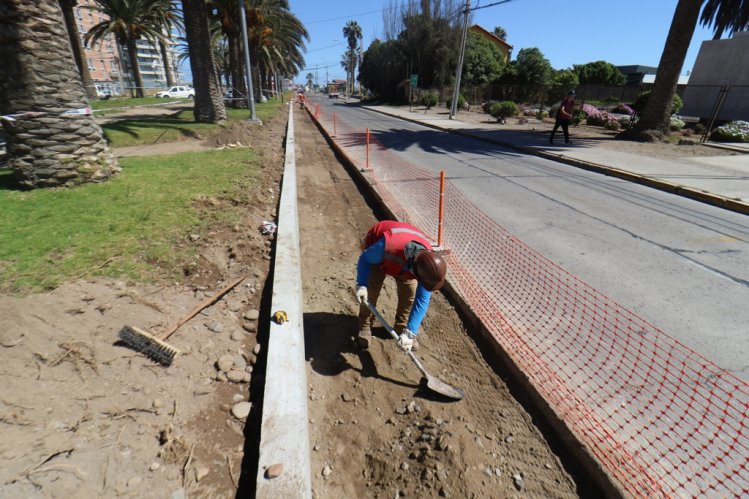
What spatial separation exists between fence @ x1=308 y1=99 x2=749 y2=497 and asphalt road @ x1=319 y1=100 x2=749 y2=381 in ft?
1.21

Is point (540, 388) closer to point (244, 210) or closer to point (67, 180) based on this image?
point (244, 210)

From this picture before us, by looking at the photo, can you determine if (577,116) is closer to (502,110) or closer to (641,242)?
(502,110)

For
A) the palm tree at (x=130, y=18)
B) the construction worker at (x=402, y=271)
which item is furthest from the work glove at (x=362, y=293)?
the palm tree at (x=130, y=18)

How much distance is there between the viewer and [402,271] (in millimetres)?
3098

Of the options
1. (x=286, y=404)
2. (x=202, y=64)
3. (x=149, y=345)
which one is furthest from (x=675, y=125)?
(x=149, y=345)

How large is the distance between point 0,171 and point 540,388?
9052mm

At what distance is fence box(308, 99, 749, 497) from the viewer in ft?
7.89

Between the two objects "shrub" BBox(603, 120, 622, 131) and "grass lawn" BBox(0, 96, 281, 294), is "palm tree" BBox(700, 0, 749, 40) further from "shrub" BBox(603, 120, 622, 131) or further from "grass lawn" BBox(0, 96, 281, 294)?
"grass lawn" BBox(0, 96, 281, 294)

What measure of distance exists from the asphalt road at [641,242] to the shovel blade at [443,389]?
2368 millimetres

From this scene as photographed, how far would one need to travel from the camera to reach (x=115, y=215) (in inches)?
189

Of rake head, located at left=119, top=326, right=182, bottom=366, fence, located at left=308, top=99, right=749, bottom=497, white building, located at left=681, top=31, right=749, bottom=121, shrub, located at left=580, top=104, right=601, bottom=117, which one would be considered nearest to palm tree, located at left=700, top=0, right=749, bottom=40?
white building, located at left=681, top=31, right=749, bottom=121

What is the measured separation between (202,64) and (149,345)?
14722 mm

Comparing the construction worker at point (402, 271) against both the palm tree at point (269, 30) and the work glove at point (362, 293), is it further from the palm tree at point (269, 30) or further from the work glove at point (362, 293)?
the palm tree at point (269, 30)

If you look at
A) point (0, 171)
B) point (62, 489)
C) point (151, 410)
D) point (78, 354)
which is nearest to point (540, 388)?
point (151, 410)
